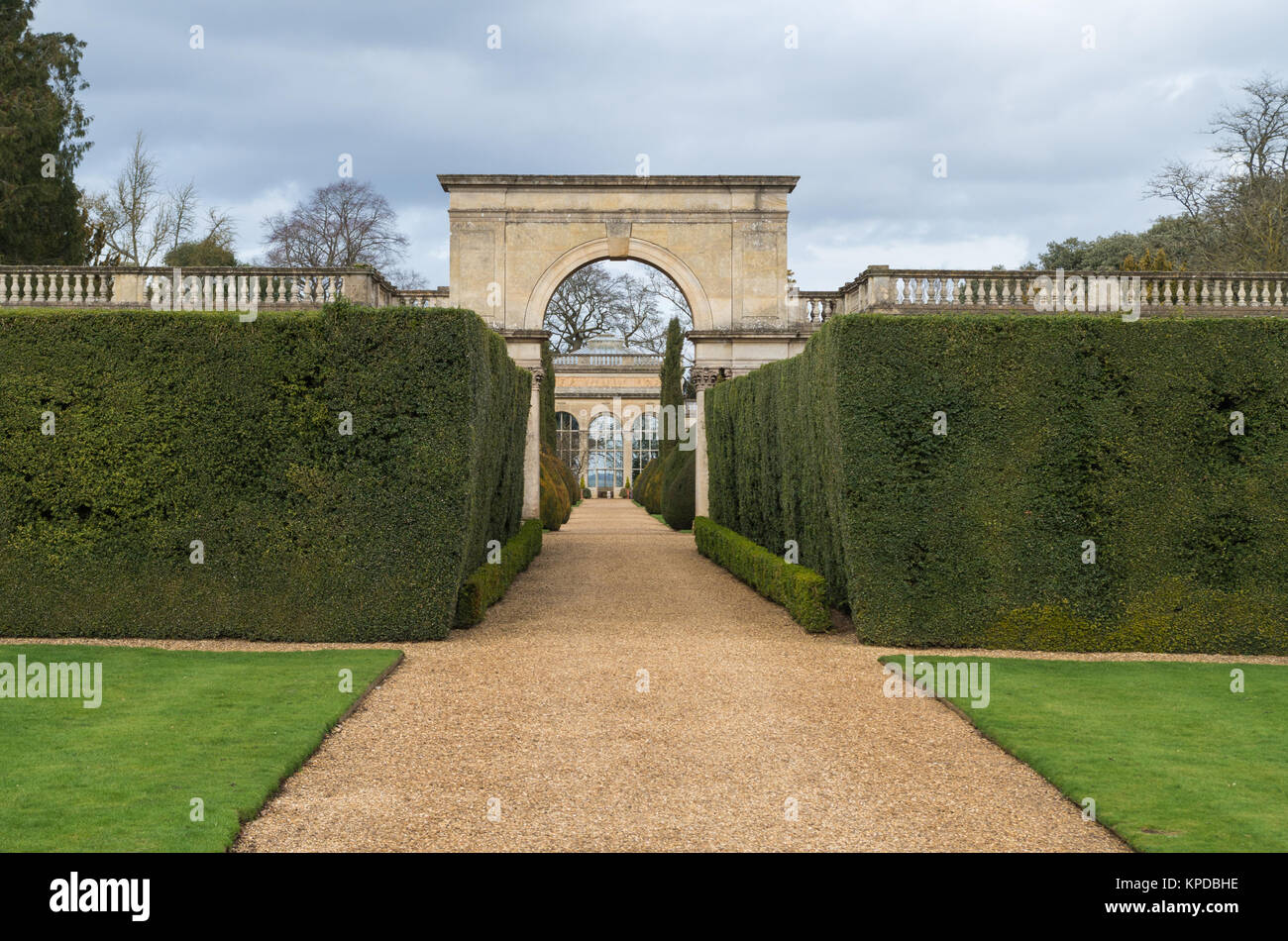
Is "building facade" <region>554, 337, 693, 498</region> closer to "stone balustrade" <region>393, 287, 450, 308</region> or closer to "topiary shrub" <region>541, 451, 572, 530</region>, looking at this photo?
"topiary shrub" <region>541, 451, 572, 530</region>

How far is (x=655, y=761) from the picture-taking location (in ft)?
20.8

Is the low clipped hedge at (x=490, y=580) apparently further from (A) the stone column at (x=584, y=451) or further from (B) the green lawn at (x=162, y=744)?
(A) the stone column at (x=584, y=451)

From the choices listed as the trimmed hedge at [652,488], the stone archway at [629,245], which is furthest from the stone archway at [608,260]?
the trimmed hedge at [652,488]

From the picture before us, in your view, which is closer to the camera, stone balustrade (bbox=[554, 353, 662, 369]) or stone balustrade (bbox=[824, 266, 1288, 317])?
stone balustrade (bbox=[824, 266, 1288, 317])

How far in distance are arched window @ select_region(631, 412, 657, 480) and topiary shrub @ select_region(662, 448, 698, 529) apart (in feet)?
66.4

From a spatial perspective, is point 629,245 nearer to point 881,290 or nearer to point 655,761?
point 881,290

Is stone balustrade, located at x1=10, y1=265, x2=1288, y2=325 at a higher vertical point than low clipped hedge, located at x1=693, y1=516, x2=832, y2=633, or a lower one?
higher

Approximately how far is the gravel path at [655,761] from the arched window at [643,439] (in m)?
37.4

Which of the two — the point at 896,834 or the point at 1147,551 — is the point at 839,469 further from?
the point at 896,834

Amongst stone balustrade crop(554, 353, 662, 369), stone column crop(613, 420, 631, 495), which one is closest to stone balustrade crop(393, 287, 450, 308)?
stone balustrade crop(554, 353, 662, 369)

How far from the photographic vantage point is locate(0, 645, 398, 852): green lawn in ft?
15.9

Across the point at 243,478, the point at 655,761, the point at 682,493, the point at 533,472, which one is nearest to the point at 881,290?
the point at 682,493

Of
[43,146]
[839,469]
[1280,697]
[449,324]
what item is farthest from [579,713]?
[43,146]
